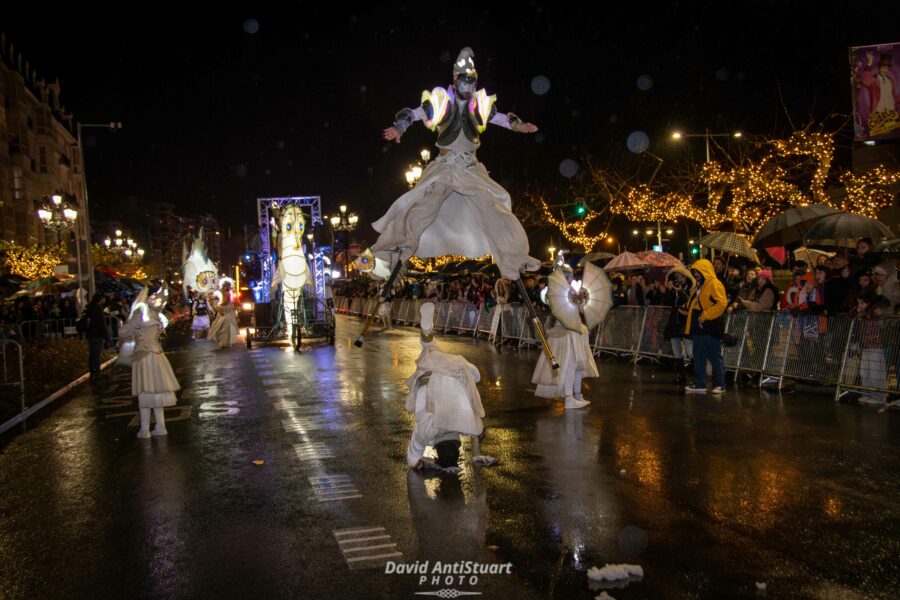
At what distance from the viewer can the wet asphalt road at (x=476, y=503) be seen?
4621mm

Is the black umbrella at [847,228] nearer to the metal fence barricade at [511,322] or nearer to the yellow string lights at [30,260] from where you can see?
the metal fence barricade at [511,322]

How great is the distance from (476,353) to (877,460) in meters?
12.9

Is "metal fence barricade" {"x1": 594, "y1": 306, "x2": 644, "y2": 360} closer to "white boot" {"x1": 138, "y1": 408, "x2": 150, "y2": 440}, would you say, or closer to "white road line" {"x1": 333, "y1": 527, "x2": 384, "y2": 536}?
"white boot" {"x1": 138, "y1": 408, "x2": 150, "y2": 440}

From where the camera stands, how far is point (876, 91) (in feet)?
60.5

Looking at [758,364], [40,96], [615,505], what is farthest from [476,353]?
[40,96]

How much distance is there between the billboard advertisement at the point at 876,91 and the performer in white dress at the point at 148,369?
17346 mm

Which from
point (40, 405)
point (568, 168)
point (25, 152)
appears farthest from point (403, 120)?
point (25, 152)

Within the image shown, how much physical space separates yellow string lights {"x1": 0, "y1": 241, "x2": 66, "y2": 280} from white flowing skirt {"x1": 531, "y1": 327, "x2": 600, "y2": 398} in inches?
1173

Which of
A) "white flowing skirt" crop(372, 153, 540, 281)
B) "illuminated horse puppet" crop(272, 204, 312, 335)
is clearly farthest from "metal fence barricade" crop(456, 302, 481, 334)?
"white flowing skirt" crop(372, 153, 540, 281)

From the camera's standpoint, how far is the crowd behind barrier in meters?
10.2

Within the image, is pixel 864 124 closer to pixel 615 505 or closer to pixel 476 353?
pixel 476 353

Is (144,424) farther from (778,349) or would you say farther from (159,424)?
(778,349)

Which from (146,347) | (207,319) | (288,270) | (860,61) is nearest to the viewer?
(146,347)

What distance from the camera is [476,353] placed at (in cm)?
1966
